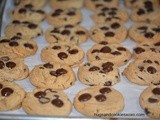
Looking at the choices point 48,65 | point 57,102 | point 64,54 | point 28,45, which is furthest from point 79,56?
point 57,102

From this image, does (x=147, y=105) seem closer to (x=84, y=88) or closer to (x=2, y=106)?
(x=84, y=88)

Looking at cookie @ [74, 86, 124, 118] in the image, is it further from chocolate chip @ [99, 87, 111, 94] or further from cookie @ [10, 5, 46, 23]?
cookie @ [10, 5, 46, 23]

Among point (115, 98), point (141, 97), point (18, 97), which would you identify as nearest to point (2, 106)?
point (18, 97)

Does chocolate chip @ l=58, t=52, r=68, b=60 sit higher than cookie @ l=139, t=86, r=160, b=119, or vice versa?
chocolate chip @ l=58, t=52, r=68, b=60

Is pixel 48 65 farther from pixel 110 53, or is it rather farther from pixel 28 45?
pixel 110 53

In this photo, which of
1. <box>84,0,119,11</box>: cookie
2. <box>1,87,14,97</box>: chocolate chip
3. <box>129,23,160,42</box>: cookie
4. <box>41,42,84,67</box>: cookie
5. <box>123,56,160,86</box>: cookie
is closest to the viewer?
<box>1,87,14,97</box>: chocolate chip

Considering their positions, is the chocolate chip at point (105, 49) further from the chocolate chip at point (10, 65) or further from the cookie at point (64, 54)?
the chocolate chip at point (10, 65)

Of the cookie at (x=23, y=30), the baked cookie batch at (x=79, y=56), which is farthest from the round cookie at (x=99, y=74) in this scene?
the cookie at (x=23, y=30)

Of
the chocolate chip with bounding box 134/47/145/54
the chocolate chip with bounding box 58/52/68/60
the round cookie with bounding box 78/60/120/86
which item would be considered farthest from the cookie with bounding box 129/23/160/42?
the chocolate chip with bounding box 58/52/68/60
